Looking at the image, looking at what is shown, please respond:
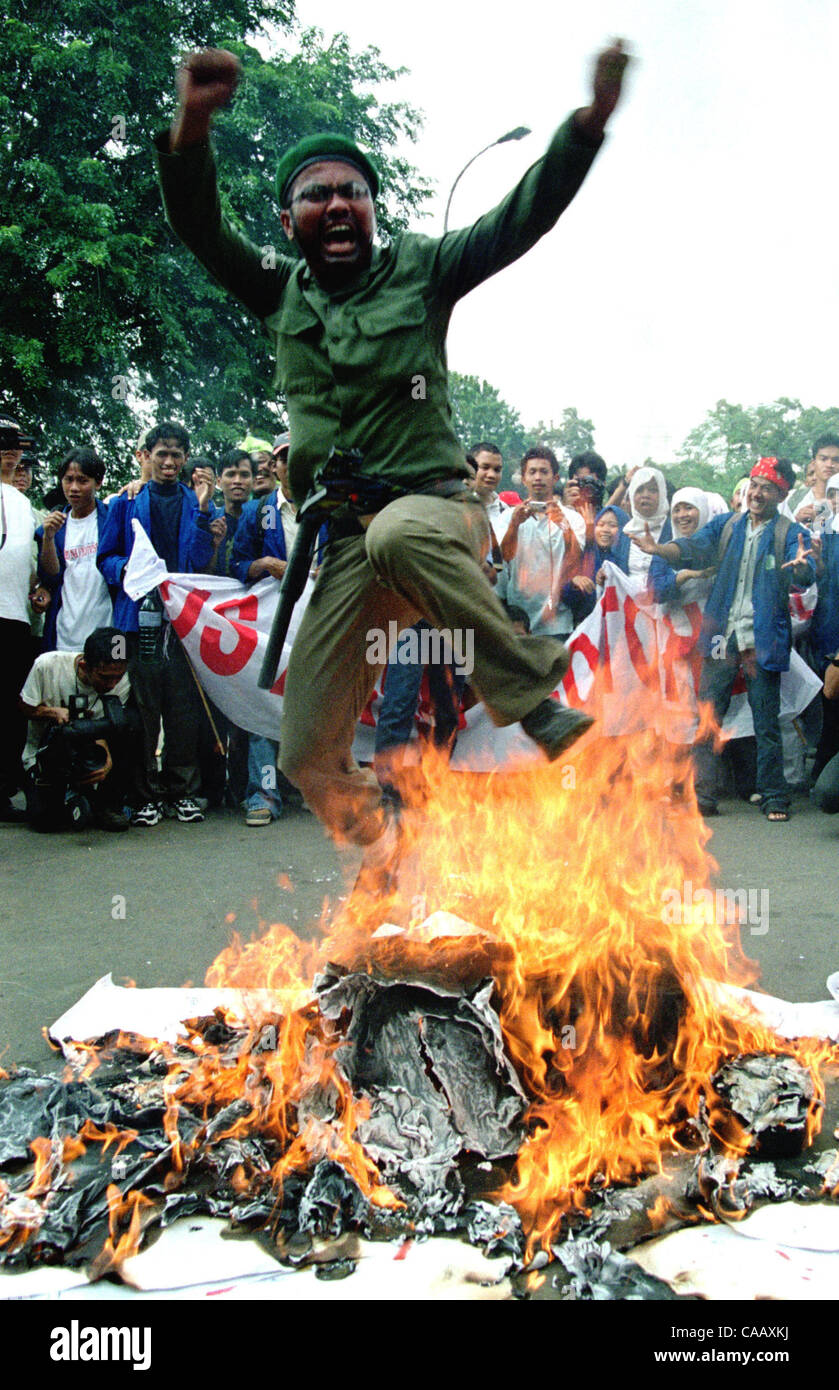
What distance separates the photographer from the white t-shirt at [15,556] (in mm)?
7066

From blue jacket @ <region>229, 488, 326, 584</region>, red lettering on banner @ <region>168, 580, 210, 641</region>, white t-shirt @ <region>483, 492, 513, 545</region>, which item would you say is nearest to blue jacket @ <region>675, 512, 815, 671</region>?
white t-shirt @ <region>483, 492, 513, 545</region>

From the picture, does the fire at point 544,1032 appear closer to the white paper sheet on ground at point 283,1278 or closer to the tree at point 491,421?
the white paper sheet on ground at point 283,1278

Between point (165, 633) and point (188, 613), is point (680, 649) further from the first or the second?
point (165, 633)

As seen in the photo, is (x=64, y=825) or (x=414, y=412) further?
(x=64, y=825)

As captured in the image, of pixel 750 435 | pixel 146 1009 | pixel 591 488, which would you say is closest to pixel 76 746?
pixel 146 1009

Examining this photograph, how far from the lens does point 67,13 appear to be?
15.6m

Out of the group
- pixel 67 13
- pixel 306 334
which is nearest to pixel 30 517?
pixel 306 334

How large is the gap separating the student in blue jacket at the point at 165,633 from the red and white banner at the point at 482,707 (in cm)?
14

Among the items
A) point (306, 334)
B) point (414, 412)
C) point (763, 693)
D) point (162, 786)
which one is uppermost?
point (306, 334)

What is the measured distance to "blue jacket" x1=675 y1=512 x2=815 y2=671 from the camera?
7.46 metres

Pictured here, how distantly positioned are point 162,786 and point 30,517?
2064 mm

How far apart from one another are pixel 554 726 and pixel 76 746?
15.0ft

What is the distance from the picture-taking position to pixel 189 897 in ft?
17.6
